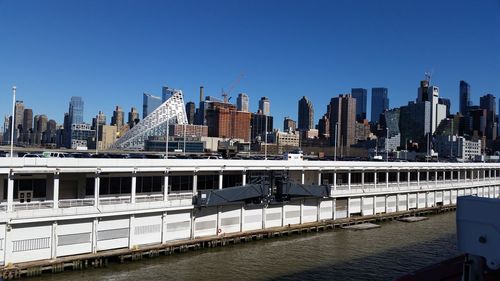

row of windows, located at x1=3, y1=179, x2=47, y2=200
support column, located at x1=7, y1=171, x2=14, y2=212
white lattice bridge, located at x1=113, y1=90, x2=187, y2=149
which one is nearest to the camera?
support column, located at x1=7, y1=171, x2=14, y2=212

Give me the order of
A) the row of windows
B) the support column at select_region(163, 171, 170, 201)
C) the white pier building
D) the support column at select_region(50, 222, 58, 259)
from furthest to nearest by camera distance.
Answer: the support column at select_region(163, 171, 170, 201)
the row of windows
the support column at select_region(50, 222, 58, 259)
the white pier building

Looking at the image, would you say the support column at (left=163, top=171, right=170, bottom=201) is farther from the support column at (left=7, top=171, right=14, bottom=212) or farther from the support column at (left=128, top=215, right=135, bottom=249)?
the support column at (left=7, top=171, right=14, bottom=212)

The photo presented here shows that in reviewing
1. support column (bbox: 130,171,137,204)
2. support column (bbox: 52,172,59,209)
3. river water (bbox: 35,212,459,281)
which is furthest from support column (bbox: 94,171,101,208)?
river water (bbox: 35,212,459,281)

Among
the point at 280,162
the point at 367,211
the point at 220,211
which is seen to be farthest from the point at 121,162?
the point at 367,211

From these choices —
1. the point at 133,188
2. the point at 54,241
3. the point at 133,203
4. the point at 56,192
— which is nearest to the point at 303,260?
the point at 133,203

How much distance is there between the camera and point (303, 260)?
34156mm

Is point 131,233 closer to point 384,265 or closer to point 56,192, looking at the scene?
point 56,192

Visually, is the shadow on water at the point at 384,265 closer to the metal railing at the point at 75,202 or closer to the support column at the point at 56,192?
the metal railing at the point at 75,202

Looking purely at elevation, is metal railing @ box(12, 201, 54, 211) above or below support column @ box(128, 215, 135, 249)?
above

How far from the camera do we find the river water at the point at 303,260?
29.3 metres

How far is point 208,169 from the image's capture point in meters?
38.7

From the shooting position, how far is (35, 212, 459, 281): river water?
29.3 m

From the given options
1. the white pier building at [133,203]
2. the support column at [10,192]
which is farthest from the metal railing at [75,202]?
the support column at [10,192]

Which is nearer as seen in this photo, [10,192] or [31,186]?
[10,192]
